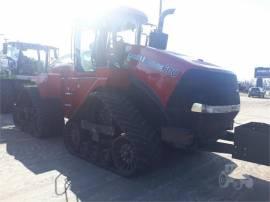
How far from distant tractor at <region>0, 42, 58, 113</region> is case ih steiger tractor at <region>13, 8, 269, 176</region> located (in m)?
5.94

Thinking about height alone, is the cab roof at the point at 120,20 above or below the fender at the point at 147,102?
above

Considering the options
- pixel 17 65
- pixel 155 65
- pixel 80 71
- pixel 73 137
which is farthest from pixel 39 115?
pixel 17 65

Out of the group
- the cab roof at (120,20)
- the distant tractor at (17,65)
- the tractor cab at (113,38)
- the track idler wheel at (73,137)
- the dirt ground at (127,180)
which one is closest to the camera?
the dirt ground at (127,180)

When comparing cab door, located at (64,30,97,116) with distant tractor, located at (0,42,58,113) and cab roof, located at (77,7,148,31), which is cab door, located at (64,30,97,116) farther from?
distant tractor, located at (0,42,58,113)

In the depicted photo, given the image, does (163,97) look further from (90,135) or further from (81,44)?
(81,44)

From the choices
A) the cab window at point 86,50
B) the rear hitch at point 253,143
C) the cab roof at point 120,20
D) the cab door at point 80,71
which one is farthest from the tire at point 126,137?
the cab roof at point 120,20

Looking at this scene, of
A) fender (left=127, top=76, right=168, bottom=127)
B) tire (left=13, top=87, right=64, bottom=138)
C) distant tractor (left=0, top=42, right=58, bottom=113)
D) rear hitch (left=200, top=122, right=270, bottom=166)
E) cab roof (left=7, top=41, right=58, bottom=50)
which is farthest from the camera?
cab roof (left=7, top=41, right=58, bottom=50)

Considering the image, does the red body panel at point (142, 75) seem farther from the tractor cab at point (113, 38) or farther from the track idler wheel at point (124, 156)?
the track idler wheel at point (124, 156)

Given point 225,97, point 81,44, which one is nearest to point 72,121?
point 81,44

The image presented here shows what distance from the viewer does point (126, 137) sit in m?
5.10

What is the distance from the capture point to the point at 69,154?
6.62 meters

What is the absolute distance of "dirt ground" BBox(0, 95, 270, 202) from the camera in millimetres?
4668

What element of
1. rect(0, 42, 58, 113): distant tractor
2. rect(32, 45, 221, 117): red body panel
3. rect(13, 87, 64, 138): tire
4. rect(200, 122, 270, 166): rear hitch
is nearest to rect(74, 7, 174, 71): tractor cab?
rect(32, 45, 221, 117): red body panel

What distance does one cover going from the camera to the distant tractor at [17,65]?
11805 mm
